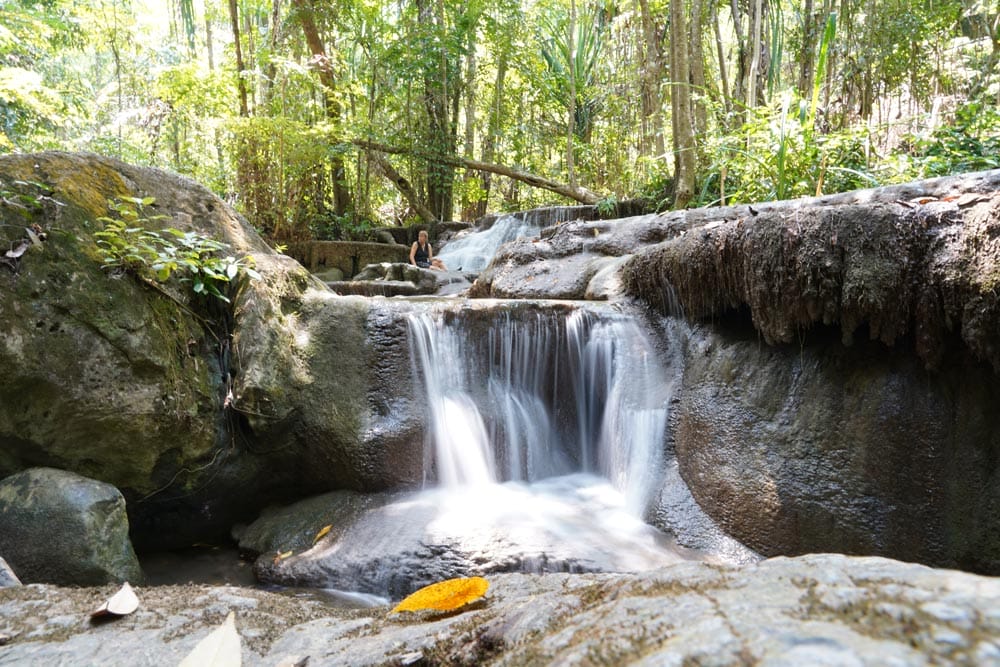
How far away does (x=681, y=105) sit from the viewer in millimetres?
9227

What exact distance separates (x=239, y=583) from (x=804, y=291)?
353 centimetres

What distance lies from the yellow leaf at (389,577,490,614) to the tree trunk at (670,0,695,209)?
7912mm

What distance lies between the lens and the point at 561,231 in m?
7.60

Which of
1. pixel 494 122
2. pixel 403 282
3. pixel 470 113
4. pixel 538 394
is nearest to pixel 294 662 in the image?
pixel 538 394

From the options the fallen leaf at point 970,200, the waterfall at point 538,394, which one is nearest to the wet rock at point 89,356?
the waterfall at point 538,394

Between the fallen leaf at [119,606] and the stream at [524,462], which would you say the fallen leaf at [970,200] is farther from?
the fallen leaf at [119,606]

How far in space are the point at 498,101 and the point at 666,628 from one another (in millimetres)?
18470

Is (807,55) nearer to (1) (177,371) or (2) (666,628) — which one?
(1) (177,371)

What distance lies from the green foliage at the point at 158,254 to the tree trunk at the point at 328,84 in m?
9.65

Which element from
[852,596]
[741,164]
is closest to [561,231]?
[741,164]

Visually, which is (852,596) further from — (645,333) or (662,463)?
(645,333)

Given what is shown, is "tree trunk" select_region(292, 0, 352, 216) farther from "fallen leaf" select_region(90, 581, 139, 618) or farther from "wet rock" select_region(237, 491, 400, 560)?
"fallen leaf" select_region(90, 581, 139, 618)

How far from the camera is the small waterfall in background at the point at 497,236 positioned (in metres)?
11.9

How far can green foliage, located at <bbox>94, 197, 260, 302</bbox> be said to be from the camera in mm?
3516
